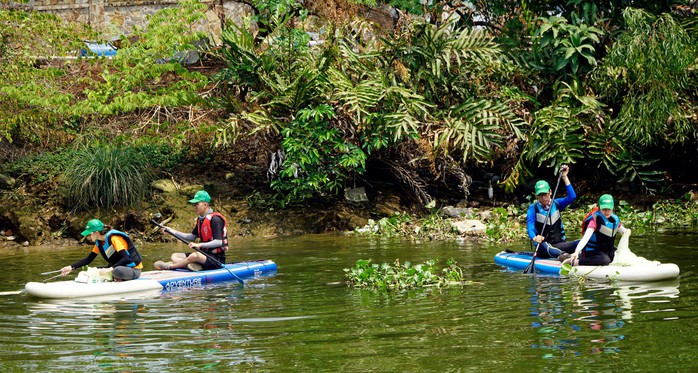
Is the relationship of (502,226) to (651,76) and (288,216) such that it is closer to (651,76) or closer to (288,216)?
(651,76)


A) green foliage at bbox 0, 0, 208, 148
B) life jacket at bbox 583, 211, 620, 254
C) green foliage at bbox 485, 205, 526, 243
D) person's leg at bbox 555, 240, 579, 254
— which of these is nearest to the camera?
life jacket at bbox 583, 211, 620, 254

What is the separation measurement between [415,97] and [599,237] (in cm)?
735

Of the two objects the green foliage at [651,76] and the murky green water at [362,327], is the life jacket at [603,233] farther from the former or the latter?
the green foliage at [651,76]

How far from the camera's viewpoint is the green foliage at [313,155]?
1888 centimetres

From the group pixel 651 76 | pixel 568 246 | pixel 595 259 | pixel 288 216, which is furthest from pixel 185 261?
pixel 651 76

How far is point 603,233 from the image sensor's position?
12570 mm

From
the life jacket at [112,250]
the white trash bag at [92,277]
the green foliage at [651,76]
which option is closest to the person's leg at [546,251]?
the life jacket at [112,250]

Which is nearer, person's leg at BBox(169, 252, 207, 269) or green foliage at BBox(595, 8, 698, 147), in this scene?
person's leg at BBox(169, 252, 207, 269)

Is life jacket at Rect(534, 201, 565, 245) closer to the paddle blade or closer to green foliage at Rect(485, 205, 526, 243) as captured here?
the paddle blade

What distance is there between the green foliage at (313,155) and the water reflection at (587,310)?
7.39m

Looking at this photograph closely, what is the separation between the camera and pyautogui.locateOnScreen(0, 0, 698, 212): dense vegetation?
61.0ft

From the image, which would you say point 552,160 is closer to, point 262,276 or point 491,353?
point 262,276

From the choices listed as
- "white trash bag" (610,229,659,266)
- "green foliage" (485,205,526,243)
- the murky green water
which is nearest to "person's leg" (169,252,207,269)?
the murky green water

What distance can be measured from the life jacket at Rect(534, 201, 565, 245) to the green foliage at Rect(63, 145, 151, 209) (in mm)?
8999
